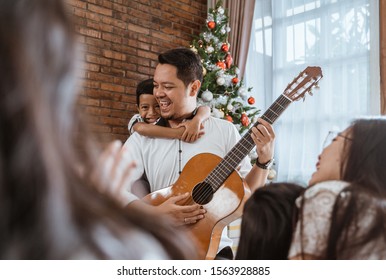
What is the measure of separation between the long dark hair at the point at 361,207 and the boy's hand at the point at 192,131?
3.16 ft

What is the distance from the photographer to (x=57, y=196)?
0.89 ft

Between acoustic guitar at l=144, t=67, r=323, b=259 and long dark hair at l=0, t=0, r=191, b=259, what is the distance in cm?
117

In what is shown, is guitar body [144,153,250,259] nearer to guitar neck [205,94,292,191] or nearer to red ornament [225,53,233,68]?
guitar neck [205,94,292,191]

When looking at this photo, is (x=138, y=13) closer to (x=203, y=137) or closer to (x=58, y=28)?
(x=203, y=137)

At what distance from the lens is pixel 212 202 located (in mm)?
1493

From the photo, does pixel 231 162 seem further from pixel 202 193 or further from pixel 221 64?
pixel 221 64

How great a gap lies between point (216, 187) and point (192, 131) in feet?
0.95

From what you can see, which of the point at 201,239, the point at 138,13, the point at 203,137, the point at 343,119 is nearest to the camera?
the point at 201,239

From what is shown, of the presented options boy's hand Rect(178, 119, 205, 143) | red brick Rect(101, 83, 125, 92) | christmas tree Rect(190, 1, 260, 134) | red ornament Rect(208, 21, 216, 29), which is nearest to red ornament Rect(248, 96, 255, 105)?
christmas tree Rect(190, 1, 260, 134)

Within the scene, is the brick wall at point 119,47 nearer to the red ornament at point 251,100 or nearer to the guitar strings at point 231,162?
the red ornament at point 251,100

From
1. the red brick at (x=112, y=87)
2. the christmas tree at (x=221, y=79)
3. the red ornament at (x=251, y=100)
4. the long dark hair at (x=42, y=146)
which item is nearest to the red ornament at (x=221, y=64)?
the christmas tree at (x=221, y=79)

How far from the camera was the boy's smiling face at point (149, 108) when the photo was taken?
2.34m
